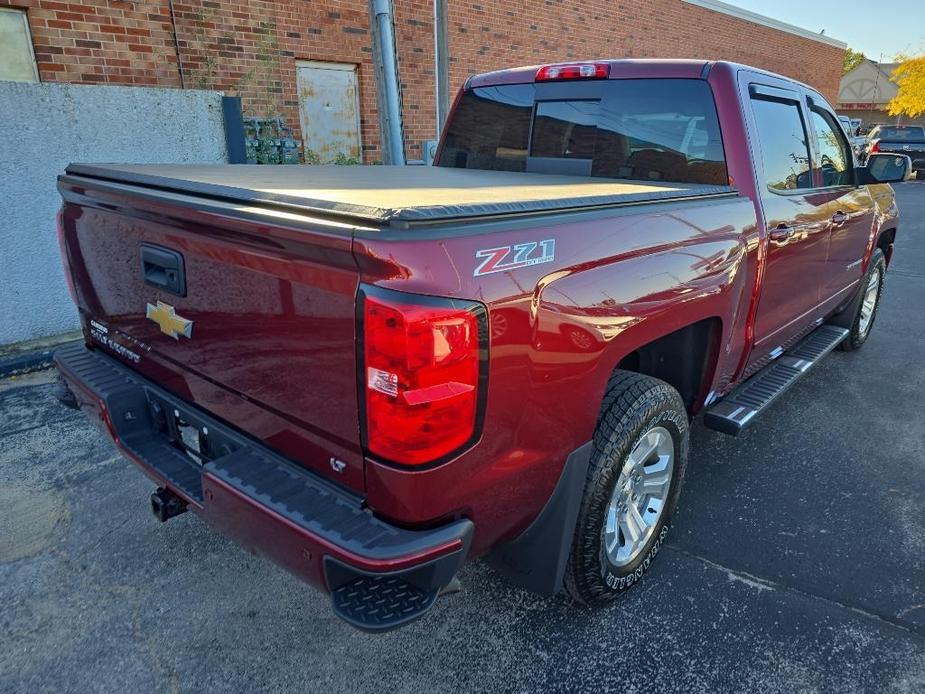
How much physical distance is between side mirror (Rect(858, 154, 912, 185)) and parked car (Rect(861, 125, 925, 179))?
2092 centimetres

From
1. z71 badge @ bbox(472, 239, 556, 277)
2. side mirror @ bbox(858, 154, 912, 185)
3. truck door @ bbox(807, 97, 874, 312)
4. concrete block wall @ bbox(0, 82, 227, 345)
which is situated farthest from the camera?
concrete block wall @ bbox(0, 82, 227, 345)

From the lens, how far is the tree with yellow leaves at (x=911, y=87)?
37.7 m

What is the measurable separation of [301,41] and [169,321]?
7906 millimetres

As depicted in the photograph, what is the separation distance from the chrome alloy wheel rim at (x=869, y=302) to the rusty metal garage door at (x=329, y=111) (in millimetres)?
7109

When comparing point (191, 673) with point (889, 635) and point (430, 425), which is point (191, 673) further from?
point (889, 635)

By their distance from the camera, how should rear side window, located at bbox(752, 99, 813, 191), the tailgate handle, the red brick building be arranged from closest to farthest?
the tailgate handle, rear side window, located at bbox(752, 99, 813, 191), the red brick building

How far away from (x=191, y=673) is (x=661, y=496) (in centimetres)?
192

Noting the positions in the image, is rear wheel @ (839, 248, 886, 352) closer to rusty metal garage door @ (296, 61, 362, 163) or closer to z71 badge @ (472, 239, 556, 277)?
z71 badge @ (472, 239, 556, 277)

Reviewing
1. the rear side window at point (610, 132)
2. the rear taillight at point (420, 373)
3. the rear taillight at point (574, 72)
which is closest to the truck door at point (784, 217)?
the rear side window at point (610, 132)

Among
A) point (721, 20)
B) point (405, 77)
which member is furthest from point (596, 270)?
point (721, 20)

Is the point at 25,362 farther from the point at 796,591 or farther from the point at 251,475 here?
the point at 796,591

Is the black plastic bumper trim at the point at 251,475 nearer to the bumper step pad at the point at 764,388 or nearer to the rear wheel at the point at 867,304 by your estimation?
the bumper step pad at the point at 764,388

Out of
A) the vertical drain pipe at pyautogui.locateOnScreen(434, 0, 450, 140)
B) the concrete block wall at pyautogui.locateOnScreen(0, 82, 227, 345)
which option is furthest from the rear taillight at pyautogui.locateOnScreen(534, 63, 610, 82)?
the vertical drain pipe at pyautogui.locateOnScreen(434, 0, 450, 140)

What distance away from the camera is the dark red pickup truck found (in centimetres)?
158
